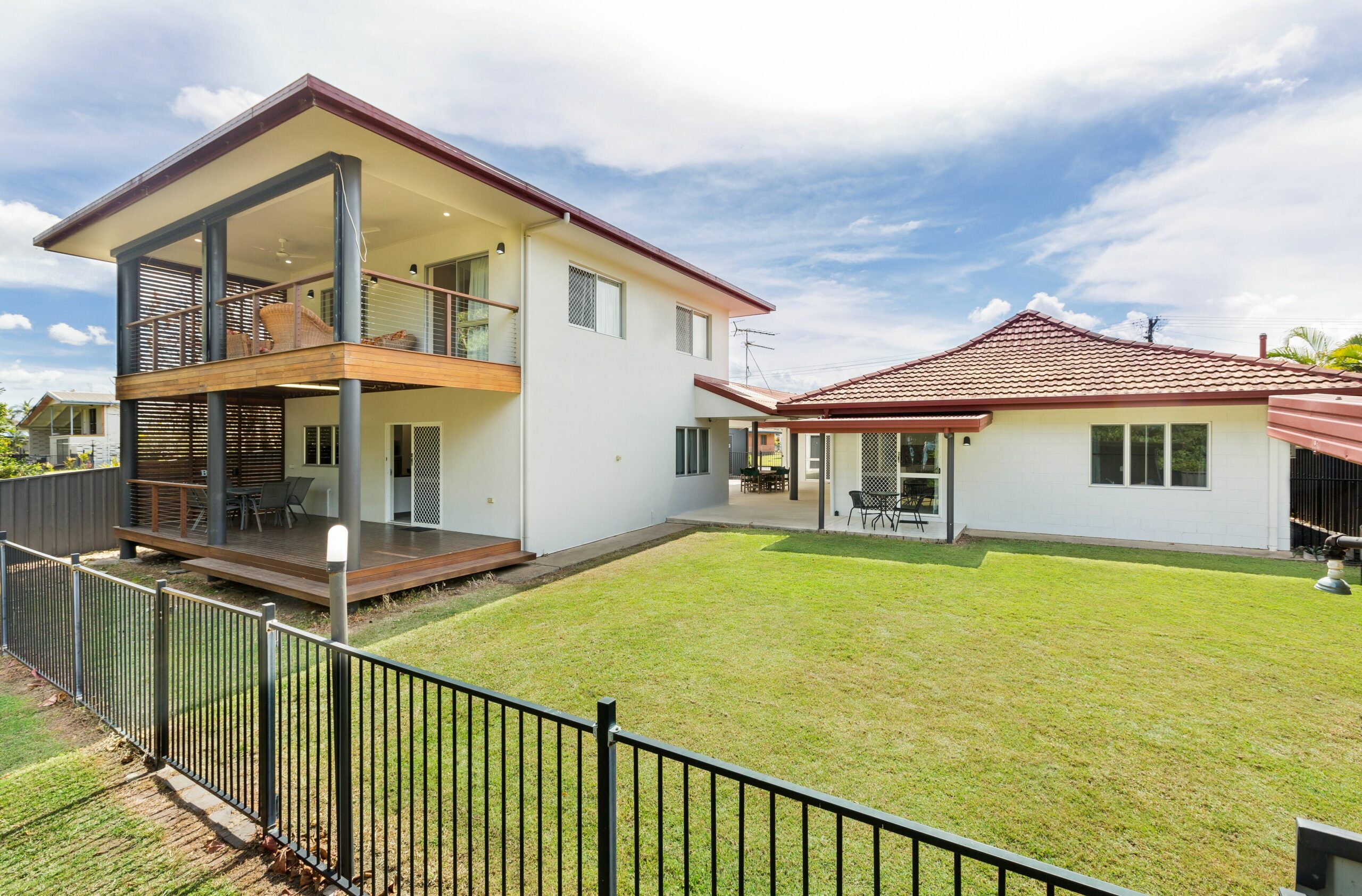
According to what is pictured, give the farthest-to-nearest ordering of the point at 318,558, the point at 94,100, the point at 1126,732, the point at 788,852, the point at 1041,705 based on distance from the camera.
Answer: the point at 94,100, the point at 318,558, the point at 1041,705, the point at 1126,732, the point at 788,852

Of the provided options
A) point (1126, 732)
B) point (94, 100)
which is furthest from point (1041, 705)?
point (94, 100)

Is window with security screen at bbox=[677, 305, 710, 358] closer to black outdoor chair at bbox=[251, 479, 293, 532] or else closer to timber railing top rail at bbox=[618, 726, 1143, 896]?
black outdoor chair at bbox=[251, 479, 293, 532]

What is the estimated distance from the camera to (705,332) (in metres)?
16.9

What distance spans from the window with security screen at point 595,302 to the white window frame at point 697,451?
3.56 metres

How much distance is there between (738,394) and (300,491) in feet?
35.1

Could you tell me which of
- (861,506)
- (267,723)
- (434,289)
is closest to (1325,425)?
(267,723)

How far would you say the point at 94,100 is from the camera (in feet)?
37.0

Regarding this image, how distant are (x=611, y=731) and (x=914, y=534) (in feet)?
35.8

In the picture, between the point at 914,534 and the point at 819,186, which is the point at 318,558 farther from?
the point at 819,186

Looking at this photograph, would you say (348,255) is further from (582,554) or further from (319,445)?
(319,445)

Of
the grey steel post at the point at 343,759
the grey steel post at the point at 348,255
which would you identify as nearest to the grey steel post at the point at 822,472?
the grey steel post at the point at 348,255

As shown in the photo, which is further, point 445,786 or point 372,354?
point 372,354

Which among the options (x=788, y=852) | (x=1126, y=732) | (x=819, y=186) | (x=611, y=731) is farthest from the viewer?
(x=819, y=186)

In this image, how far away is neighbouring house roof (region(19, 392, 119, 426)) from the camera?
2789 cm
